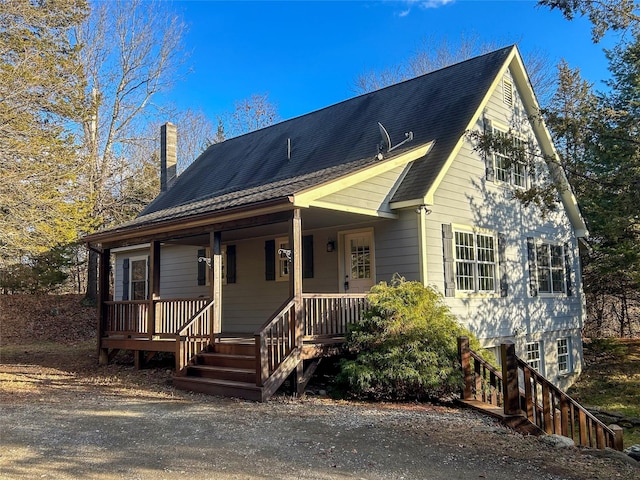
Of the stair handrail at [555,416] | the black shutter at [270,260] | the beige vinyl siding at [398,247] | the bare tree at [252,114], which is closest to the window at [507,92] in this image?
the beige vinyl siding at [398,247]

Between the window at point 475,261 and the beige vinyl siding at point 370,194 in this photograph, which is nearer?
the beige vinyl siding at point 370,194

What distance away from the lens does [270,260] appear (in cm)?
1284

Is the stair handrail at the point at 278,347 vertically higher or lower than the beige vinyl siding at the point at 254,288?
lower

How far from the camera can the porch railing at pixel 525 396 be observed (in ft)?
23.5

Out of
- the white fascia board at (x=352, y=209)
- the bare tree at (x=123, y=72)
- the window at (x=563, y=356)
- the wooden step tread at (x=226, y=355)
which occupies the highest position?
the bare tree at (x=123, y=72)

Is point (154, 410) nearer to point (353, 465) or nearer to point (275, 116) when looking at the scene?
point (353, 465)

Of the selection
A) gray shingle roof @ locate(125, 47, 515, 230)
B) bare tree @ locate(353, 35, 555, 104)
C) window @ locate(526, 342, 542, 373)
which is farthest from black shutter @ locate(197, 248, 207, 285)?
bare tree @ locate(353, 35, 555, 104)

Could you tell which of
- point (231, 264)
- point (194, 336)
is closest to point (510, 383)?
point (194, 336)

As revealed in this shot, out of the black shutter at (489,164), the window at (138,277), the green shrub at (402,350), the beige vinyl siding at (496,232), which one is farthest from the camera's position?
the window at (138,277)

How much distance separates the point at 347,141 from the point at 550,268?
614 cm

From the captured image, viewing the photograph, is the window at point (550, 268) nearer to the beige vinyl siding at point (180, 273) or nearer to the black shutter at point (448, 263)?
the black shutter at point (448, 263)

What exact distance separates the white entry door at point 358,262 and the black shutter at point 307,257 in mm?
890

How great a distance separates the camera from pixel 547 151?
1416 cm

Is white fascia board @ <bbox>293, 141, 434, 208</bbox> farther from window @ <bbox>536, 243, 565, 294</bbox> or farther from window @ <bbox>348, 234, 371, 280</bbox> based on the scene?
window @ <bbox>536, 243, 565, 294</bbox>
